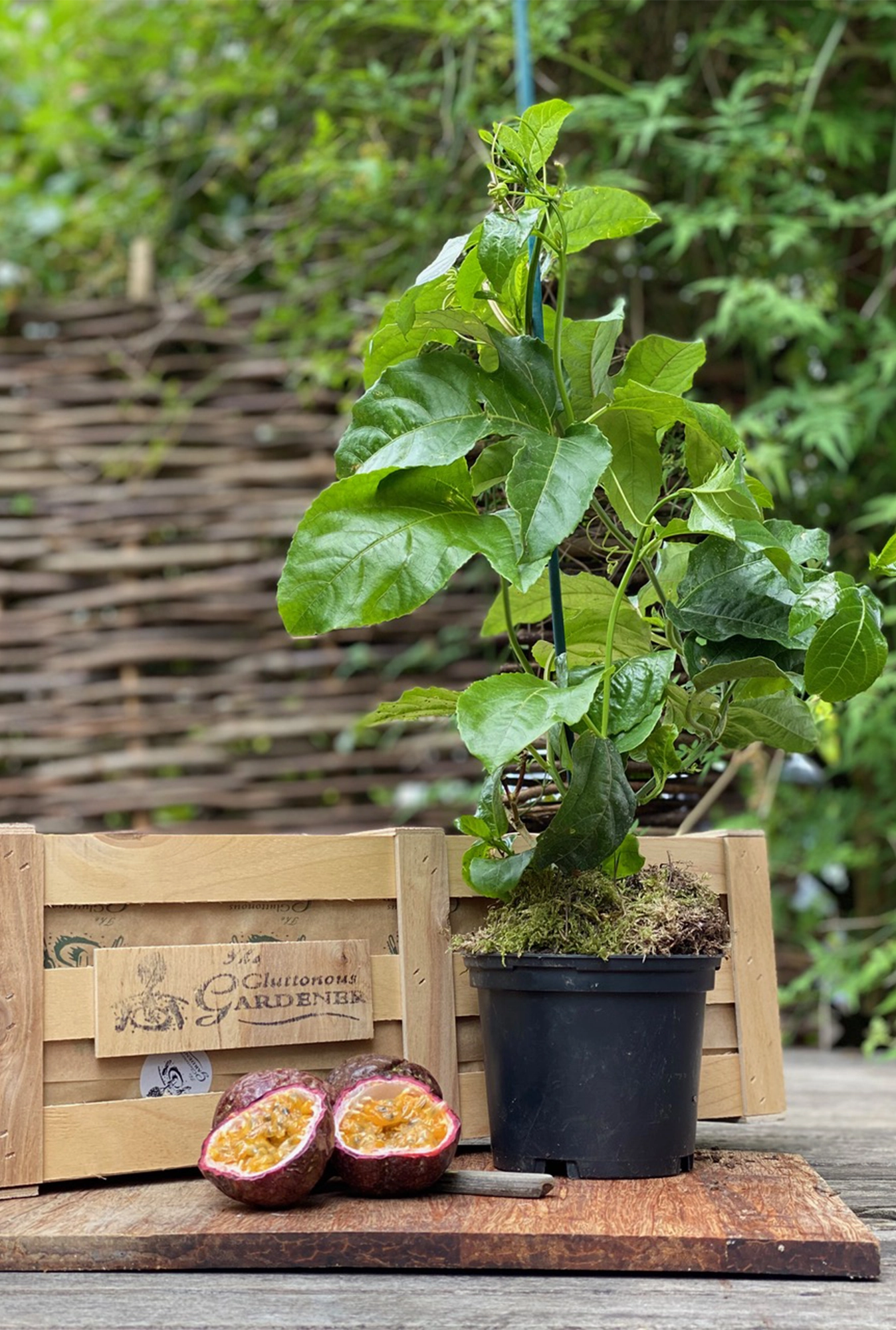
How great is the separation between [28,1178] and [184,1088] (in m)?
0.13

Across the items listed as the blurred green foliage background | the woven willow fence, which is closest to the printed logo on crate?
the blurred green foliage background

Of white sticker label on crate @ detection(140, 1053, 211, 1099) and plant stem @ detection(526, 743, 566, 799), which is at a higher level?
plant stem @ detection(526, 743, 566, 799)

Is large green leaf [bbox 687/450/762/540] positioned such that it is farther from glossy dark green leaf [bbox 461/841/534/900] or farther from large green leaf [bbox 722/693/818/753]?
glossy dark green leaf [bbox 461/841/534/900]

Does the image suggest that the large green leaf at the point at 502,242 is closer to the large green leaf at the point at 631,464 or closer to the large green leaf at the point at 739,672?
the large green leaf at the point at 631,464

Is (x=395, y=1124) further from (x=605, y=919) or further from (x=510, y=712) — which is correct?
(x=510, y=712)

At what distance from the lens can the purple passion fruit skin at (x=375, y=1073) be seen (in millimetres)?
954

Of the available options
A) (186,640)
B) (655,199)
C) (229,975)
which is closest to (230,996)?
(229,975)

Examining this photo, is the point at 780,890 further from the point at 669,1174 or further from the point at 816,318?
the point at 669,1174

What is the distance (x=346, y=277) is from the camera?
240 centimetres

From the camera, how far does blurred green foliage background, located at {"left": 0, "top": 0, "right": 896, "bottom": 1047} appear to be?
2076mm

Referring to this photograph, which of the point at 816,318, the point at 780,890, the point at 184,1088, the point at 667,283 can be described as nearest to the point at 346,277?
the point at 667,283

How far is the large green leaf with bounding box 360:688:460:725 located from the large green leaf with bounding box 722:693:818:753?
0.73 ft

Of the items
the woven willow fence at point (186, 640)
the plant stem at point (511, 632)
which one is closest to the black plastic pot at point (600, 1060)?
the plant stem at point (511, 632)

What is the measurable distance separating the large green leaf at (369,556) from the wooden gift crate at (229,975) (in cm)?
26
